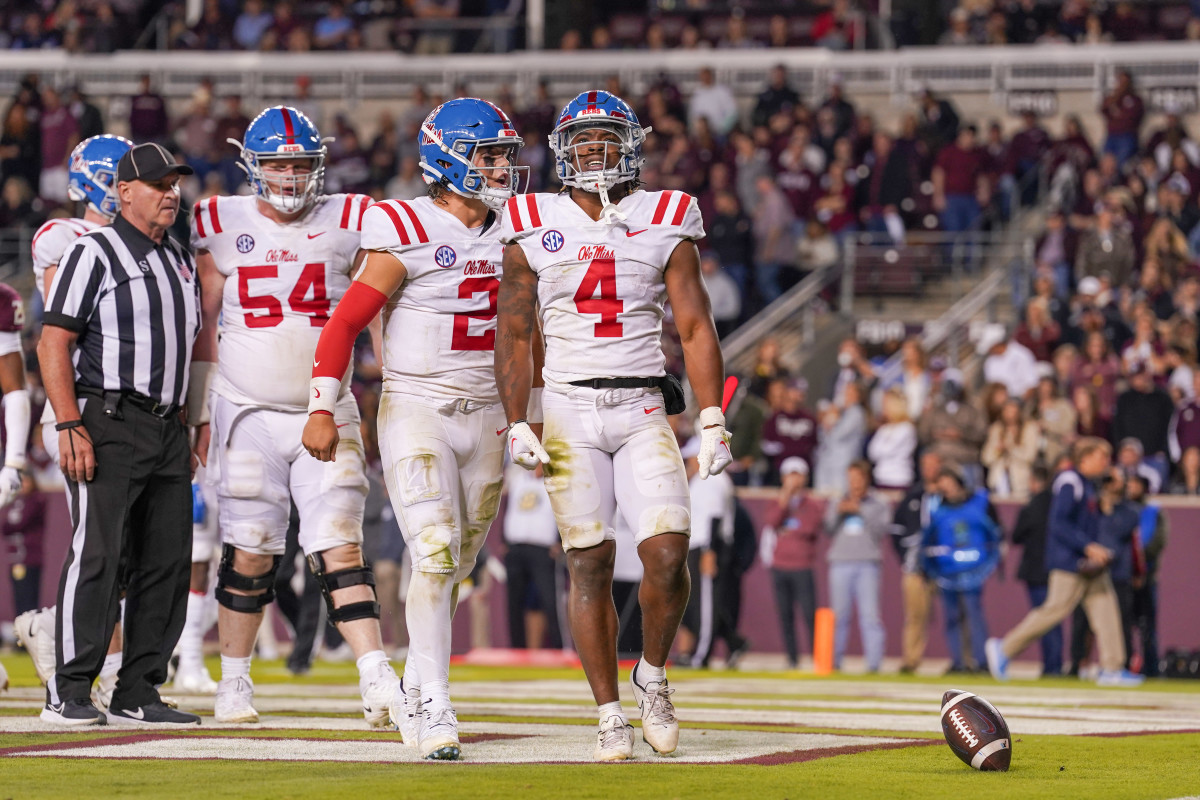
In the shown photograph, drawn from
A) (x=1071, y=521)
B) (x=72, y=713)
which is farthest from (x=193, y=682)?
(x=1071, y=521)

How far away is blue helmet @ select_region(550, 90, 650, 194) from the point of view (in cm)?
612

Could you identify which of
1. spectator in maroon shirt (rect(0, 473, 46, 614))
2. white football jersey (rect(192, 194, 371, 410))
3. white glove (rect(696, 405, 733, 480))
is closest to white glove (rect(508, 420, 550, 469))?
white glove (rect(696, 405, 733, 480))

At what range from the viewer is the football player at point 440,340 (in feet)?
20.3

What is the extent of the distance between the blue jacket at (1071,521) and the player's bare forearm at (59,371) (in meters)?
8.67

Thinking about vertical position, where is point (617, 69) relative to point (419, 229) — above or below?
above

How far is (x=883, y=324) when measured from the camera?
59.9 ft

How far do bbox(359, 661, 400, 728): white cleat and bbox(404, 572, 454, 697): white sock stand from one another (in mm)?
677

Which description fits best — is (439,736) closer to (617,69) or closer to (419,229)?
(419,229)

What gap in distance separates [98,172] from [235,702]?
2513mm

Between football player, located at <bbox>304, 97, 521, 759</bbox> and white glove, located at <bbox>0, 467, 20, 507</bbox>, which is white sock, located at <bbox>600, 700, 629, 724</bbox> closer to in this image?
football player, located at <bbox>304, 97, 521, 759</bbox>

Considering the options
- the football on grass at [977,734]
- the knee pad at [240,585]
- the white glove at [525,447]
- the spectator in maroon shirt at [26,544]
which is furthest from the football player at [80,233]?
the spectator in maroon shirt at [26,544]

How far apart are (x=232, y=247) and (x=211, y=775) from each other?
98.7 inches

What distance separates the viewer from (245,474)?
7023mm

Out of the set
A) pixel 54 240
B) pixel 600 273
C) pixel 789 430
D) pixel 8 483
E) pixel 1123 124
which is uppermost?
pixel 1123 124
